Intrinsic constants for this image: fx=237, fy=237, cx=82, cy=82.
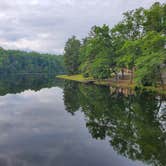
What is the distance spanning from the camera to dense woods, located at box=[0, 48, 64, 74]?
16638cm

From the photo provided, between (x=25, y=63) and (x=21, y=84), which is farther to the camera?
(x=25, y=63)

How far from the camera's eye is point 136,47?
145 feet

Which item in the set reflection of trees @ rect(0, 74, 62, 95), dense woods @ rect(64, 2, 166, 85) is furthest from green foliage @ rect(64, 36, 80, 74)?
dense woods @ rect(64, 2, 166, 85)

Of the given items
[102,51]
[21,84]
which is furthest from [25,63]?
[102,51]

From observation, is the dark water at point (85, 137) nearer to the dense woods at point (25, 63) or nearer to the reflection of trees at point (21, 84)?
the reflection of trees at point (21, 84)

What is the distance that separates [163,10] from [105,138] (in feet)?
131

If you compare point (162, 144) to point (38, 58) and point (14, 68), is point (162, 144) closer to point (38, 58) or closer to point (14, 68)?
point (14, 68)

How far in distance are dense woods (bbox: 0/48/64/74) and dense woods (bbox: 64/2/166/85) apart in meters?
108

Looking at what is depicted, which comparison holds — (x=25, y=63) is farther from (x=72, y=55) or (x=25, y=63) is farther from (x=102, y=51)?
(x=102, y=51)

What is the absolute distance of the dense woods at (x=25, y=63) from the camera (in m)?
166

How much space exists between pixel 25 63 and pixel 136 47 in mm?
148443

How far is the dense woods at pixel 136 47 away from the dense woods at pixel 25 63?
108m

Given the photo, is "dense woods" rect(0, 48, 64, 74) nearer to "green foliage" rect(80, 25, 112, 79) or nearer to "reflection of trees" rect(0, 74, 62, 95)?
"reflection of trees" rect(0, 74, 62, 95)

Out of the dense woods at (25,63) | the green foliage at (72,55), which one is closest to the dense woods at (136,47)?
the green foliage at (72,55)
